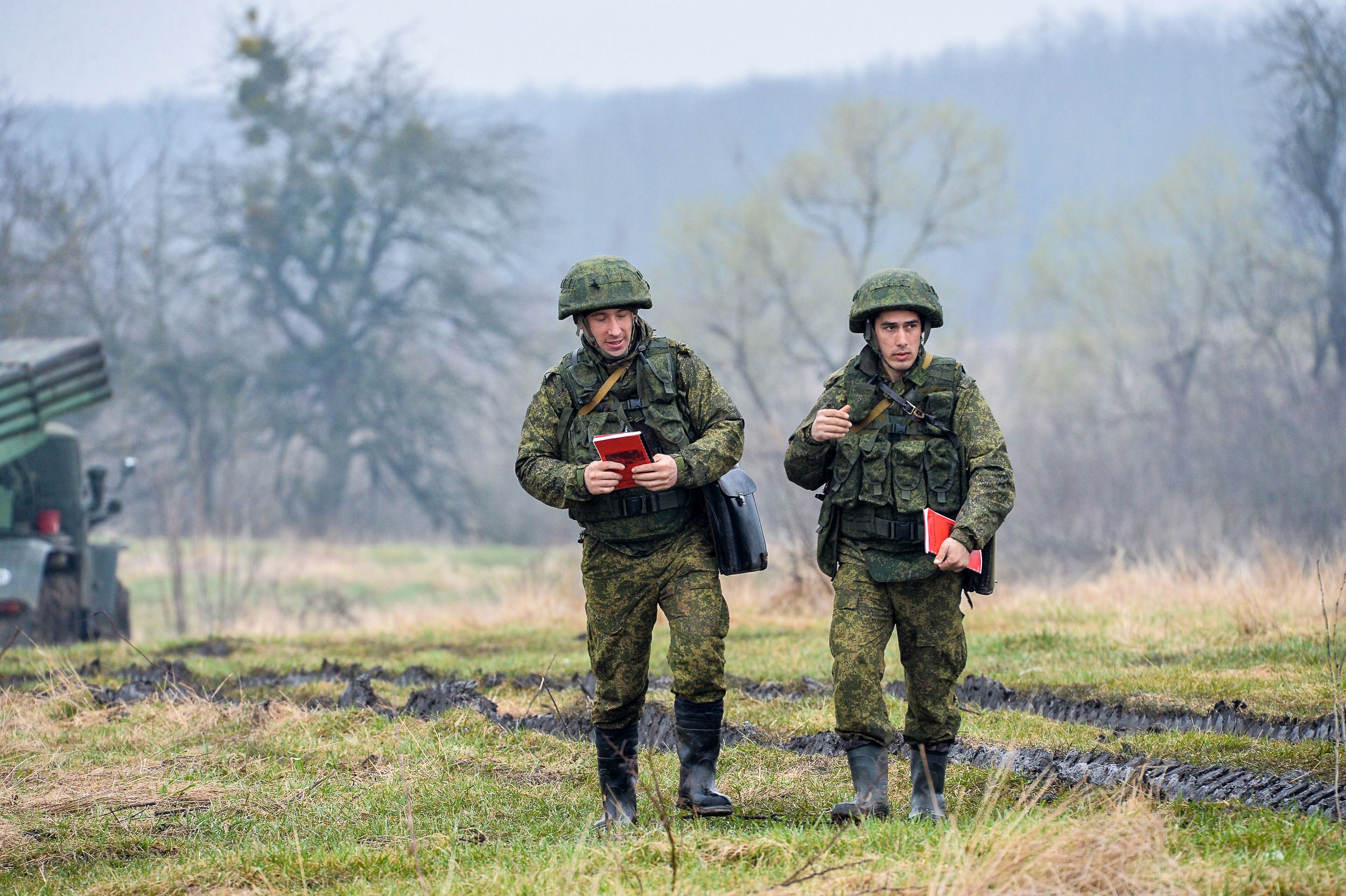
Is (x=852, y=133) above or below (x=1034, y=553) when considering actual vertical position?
above

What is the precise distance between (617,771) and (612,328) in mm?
1665

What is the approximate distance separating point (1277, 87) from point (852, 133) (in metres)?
13.3

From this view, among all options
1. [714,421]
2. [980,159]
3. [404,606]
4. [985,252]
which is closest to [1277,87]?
[980,159]

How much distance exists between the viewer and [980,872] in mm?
3674

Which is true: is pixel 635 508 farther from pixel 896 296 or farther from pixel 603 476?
pixel 896 296

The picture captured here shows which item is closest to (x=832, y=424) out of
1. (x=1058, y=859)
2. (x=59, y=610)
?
(x=1058, y=859)

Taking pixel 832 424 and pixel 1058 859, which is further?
pixel 832 424

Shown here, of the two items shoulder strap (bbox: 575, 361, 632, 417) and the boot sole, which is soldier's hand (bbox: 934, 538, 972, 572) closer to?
the boot sole

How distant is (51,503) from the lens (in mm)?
13898

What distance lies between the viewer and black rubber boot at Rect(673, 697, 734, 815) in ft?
17.0

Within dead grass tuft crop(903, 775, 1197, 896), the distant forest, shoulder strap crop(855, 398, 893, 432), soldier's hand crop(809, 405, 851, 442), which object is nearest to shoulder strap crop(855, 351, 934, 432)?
shoulder strap crop(855, 398, 893, 432)

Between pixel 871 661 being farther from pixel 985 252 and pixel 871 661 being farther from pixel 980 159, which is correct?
pixel 985 252

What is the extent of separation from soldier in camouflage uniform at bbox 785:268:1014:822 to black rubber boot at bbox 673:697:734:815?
47 cm

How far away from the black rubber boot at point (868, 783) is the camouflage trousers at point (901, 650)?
0.16 feet
